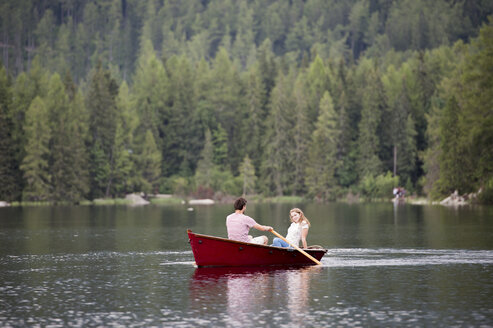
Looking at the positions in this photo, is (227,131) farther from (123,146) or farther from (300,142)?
(123,146)

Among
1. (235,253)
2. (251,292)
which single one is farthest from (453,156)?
(251,292)

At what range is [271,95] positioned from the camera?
492 feet

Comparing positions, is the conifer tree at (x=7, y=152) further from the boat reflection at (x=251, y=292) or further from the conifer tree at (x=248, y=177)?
the boat reflection at (x=251, y=292)

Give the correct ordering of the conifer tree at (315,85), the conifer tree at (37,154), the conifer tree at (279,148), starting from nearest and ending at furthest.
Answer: the conifer tree at (37,154)
the conifer tree at (279,148)
the conifer tree at (315,85)

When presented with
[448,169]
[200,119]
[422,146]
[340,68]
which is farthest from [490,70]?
[200,119]

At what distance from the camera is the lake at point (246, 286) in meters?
22.1

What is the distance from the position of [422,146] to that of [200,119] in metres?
39.3

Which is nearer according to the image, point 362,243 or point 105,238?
point 362,243

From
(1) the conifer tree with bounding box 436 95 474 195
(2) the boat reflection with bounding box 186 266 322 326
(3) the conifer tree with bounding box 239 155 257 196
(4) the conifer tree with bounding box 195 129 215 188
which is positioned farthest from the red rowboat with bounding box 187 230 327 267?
(4) the conifer tree with bounding box 195 129 215 188

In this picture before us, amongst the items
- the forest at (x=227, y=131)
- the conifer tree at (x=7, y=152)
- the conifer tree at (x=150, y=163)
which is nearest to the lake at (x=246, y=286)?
the forest at (x=227, y=131)

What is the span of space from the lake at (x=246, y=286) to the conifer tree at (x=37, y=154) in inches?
2831

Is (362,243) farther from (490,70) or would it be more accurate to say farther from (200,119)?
(200,119)

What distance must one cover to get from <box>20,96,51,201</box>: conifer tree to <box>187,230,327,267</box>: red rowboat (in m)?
89.7

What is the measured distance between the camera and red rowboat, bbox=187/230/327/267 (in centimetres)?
3122
